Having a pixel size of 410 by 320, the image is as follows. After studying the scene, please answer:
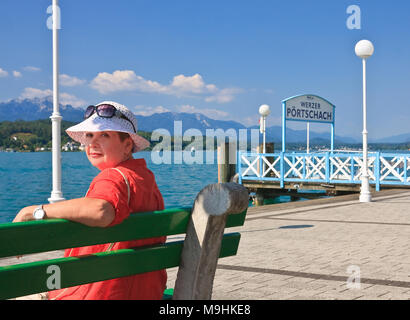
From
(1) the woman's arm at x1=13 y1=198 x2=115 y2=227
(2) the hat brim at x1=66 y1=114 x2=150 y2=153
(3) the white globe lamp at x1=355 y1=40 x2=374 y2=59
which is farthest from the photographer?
(3) the white globe lamp at x1=355 y1=40 x2=374 y2=59

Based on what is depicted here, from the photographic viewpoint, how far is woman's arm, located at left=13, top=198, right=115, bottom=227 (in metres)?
2.14

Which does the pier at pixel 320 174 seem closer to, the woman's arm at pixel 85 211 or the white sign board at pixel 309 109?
the white sign board at pixel 309 109

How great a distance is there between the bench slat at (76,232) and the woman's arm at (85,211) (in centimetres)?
4

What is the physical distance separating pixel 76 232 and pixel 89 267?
0.18 m

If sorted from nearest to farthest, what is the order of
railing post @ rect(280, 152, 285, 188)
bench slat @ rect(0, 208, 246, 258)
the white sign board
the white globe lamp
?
bench slat @ rect(0, 208, 246, 258), the white globe lamp, the white sign board, railing post @ rect(280, 152, 285, 188)

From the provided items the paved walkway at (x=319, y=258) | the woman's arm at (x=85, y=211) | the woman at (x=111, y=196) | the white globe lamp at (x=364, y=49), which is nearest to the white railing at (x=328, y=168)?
the white globe lamp at (x=364, y=49)

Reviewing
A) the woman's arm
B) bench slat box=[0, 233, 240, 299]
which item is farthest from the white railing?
the woman's arm

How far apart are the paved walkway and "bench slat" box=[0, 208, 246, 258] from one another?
8.09ft

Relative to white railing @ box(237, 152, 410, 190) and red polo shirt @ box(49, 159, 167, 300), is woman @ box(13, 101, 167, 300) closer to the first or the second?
red polo shirt @ box(49, 159, 167, 300)

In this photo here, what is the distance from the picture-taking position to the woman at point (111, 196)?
2178mm

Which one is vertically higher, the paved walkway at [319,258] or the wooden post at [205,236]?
the wooden post at [205,236]

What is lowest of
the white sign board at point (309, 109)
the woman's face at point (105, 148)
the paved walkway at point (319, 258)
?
the paved walkway at point (319, 258)

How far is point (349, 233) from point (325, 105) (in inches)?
558
